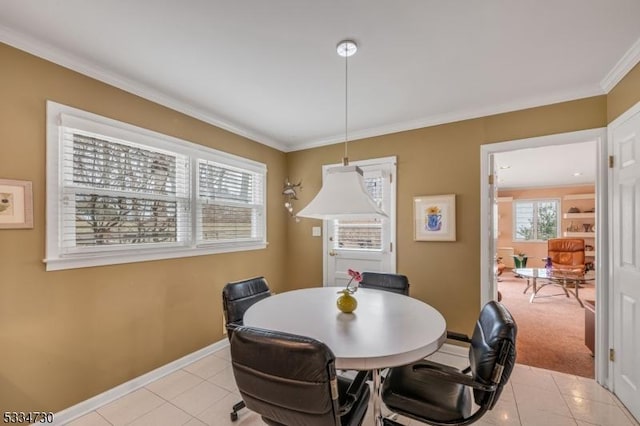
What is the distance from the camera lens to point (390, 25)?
1677 mm

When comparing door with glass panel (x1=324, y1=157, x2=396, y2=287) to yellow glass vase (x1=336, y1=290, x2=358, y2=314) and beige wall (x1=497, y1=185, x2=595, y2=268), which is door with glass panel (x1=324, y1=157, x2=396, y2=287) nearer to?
yellow glass vase (x1=336, y1=290, x2=358, y2=314)

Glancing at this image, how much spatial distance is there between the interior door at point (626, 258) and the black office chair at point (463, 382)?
1328mm

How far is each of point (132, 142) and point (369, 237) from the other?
8.65 feet

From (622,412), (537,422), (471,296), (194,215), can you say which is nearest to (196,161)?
(194,215)

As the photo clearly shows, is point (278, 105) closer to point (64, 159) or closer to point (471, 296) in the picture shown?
point (64, 159)

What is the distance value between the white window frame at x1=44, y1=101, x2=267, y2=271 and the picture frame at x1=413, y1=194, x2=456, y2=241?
211 centimetres

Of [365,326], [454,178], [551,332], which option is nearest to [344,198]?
[365,326]

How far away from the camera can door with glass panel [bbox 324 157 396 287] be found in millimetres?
3389

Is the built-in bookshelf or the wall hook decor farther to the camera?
the built-in bookshelf

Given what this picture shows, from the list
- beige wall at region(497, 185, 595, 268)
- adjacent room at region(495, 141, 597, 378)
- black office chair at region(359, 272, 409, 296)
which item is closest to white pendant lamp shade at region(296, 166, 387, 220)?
black office chair at region(359, 272, 409, 296)

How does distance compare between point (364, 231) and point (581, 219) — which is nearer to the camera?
point (364, 231)

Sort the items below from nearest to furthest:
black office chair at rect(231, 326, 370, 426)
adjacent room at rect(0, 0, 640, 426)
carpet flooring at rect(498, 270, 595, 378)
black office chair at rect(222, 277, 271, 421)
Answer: black office chair at rect(231, 326, 370, 426) → adjacent room at rect(0, 0, 640, 426) → black office chair at rect(222, 277, 271, 421) → carpet flooring at rect(498, 270, 595, 378)

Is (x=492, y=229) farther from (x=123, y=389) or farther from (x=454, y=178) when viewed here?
(x=123, y=389)

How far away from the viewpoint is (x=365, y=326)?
1602 millimetres
